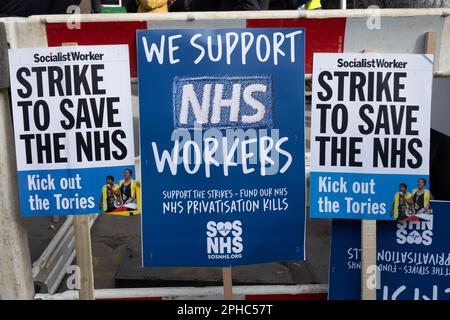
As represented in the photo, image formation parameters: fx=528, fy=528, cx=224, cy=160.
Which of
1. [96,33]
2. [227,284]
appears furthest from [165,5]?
[227,284]

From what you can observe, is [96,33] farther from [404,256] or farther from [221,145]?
[404,256]

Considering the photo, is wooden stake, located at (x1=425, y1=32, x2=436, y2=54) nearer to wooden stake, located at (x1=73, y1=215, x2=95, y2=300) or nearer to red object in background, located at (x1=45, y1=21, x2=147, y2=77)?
red object in background, located at (x1=45, y1=21, x2=147, y2=77)

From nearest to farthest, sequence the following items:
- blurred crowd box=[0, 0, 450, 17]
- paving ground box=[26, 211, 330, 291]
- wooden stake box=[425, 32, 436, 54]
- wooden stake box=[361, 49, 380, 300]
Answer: wooden stake box=[425, 32, 436, 54], wooden stake box=[361, 49, 380, 300], paving ground box=[26, 211, 330, 291], blurred crowd box=[0, 0, 450, 17]

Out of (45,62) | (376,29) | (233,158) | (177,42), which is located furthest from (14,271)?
(376,29)

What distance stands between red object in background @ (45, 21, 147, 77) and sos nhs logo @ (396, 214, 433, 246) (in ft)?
4.75

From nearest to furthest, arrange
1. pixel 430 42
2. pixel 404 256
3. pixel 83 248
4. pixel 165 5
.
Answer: pixel 430 42
pixel 83 248
pixel 404 256
pixel 165 5

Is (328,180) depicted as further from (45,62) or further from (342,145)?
(45,62)

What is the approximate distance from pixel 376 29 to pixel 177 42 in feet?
2.77

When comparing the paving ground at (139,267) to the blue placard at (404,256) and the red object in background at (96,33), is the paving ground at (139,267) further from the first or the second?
the red object in background at (96,33)

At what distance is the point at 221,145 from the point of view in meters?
2.29

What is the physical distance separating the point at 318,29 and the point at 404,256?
3.61 feet

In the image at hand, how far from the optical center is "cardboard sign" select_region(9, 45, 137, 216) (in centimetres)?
220

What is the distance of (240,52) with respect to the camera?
7.32 ft

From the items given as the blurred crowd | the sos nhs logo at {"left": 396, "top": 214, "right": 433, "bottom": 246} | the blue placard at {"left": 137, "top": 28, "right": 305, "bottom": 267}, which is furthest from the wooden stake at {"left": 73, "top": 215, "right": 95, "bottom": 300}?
the sos nhs logo at {"left": 396, "top": 214, "right": 433, "bottom": 246}
